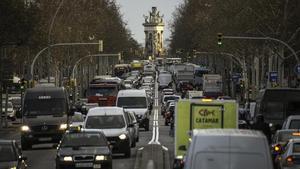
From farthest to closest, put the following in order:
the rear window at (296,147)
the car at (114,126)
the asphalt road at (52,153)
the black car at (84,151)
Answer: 1. the car at (114,126)
2. the asphalt road at (52,153)
3. the black car at (84,151)
4. the rear window at (296,147)

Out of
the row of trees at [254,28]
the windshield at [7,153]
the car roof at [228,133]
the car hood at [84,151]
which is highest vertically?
the row of trees at [254,28]

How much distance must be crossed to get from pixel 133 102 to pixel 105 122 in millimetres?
20796

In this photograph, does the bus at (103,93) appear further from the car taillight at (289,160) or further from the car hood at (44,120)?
the car taillight at (289,160)

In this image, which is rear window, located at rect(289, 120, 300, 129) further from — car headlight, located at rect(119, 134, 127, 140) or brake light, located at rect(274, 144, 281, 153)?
car headlight, located at rect(119, 134, 127, 140)

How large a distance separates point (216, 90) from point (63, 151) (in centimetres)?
7611

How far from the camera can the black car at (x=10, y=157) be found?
25.3 m

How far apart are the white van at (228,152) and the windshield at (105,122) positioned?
2171 centimetres

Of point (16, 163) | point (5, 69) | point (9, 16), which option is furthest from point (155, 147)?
point (5, 69)

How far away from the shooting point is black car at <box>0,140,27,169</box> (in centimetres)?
2530

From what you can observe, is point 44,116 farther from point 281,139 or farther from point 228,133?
point 228,133

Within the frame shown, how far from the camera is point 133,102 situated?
6069 centimetres

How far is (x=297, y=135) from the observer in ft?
95.2

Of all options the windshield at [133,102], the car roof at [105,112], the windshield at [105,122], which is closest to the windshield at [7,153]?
the windshield at [105,122]

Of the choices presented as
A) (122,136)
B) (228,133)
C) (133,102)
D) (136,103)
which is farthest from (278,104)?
(228,133)
